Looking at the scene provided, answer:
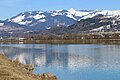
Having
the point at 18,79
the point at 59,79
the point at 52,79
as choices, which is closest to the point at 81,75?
the point at 59,79

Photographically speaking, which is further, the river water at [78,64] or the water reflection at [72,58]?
the water reflection at [72,58]

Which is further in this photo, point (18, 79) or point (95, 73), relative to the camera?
point (95, 73)

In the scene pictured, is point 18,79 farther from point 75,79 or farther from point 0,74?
point 75,79

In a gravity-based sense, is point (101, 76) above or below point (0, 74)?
below

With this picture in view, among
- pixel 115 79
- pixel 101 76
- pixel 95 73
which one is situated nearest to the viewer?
pixel 115 79

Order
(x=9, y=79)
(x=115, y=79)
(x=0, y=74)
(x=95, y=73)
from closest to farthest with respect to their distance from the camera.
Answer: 1. (x=9, y=79)
2. (x=0, y=74)
3. (x=115, y=79)
4. (x=95, y=73)

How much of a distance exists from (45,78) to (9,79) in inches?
361

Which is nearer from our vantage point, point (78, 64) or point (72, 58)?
point (78, 64)

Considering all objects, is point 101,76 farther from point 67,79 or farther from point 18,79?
point 18,79

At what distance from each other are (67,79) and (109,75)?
5.02 metres

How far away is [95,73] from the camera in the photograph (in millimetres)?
34781

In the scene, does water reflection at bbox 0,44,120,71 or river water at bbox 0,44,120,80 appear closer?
river water at bbox 0,44,120,80

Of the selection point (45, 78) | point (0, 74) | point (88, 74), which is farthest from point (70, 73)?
point (0, 74)

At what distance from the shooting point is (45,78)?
89.7 ft
